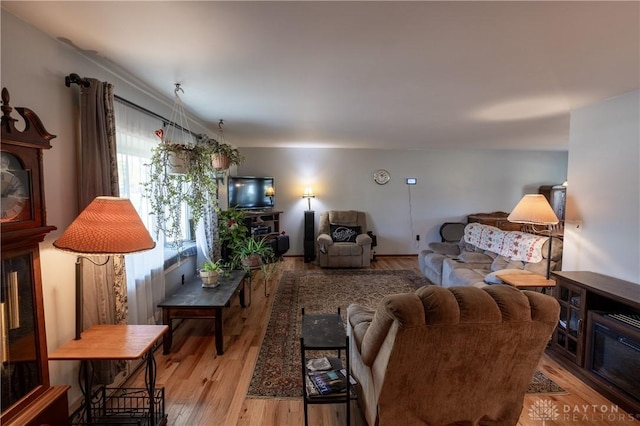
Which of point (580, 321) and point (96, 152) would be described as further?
point (580, 321)

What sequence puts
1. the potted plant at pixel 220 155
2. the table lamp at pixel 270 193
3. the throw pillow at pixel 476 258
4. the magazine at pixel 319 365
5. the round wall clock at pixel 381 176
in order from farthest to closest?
the round wall clock at pixel 381 176 → the table lamp at pixel 270 193 → the throw pillow at pixel 476 258 → the potted plant at pixel 220 155 → the magazine at pixel 319 365

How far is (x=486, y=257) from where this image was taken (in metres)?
4.32

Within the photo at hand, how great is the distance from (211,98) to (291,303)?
2570 millimetres

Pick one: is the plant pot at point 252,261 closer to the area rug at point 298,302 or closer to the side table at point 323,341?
the area rug at point 298,302

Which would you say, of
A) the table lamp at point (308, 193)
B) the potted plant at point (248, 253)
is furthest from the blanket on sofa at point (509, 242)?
the potted plant at point (248, 253)

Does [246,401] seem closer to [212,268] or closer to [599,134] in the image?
[212,268]

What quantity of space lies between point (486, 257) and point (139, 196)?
14.2 feet

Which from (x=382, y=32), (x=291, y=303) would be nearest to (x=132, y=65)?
(x=382, y=32)

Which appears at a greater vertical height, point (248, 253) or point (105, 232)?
point (105, 232)

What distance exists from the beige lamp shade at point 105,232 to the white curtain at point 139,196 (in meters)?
0.88

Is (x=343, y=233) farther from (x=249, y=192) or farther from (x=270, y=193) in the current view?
(x=249, y=192)

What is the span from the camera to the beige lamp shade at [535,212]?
2.81 m

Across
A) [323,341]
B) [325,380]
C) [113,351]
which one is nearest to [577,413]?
[325,380]

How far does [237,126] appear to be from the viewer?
163 inches
